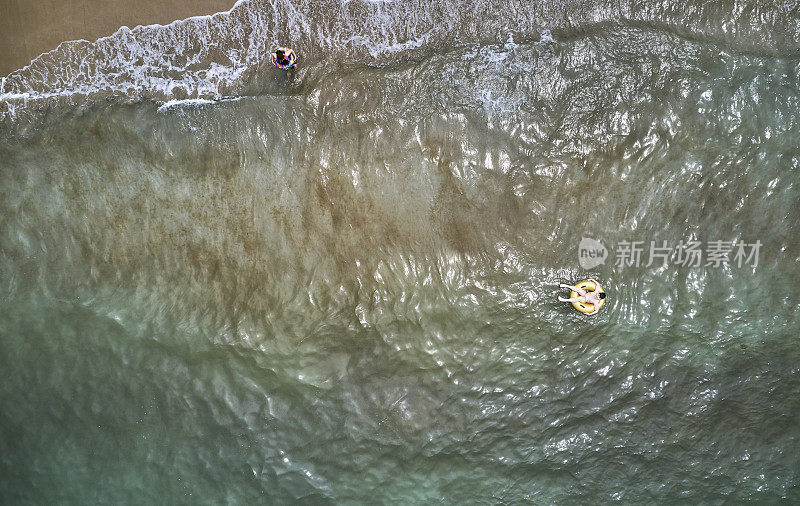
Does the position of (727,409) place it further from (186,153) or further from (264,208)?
(186,153)

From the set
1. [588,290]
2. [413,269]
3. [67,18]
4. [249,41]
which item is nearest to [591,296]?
[588,290]

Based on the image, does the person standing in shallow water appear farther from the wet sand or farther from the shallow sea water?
the wet sand

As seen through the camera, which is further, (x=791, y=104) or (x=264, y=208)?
(x=264, y=208)

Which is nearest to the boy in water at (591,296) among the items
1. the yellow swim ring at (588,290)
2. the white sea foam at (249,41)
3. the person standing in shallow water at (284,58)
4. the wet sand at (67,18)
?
the yellow swim ring at (588,290)

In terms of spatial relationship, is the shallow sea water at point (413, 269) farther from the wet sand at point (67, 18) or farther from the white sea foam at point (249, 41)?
the wet sand at point (67, 18)

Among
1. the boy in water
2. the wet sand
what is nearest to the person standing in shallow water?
the wet sand

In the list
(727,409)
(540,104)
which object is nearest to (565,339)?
(727,409)
